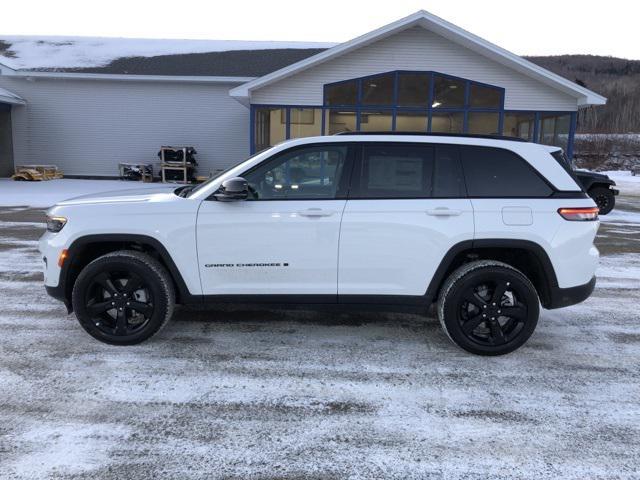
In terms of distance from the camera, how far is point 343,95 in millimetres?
16656

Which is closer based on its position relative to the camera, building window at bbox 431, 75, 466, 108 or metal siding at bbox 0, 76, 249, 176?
building window at bbox 431, 75, 466, 108

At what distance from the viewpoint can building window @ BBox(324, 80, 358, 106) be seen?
1662 centimetres

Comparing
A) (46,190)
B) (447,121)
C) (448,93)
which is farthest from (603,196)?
(46,190)

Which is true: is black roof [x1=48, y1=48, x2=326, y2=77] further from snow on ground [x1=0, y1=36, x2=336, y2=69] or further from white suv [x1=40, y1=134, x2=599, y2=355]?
white suv [x1=40, y1=134, x2=599, y2=355]

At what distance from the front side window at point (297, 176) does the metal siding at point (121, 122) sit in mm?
18402

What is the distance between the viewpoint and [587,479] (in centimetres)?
262

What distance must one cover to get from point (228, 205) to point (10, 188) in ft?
58.2

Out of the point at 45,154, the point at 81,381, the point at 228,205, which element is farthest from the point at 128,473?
the point at 45,154

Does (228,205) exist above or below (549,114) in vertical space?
below

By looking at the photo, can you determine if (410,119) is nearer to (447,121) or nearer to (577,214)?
(447,121)

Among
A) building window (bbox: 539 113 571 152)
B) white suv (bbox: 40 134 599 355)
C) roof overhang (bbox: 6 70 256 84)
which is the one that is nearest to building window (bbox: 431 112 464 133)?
building window (bbox: 539 113 571 152)

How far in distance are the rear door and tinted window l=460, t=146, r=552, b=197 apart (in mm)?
96

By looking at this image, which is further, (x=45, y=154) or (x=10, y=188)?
(x=45, y=154)

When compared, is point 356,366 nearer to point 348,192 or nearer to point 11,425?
point 348,192
